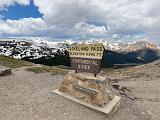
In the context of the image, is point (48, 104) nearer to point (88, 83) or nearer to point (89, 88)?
point (89, 88)

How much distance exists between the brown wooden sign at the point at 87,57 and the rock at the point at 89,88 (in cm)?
69

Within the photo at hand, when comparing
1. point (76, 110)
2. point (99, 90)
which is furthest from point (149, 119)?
point (76, 110)

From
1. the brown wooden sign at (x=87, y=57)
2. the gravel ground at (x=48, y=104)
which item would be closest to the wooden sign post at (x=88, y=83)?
the brown wooden sign at (x=87, y=57)

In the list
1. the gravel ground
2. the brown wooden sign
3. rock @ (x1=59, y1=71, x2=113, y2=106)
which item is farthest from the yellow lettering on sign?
the gravel ground

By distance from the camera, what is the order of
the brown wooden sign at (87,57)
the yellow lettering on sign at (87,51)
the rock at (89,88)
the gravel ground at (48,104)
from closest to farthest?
the gravel ground at (48,104), the rock at (89,88), the yellow lettering on sign at (87,51), the brown wooden sign at (87,57)

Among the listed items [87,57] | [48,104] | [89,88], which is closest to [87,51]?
[87,57]

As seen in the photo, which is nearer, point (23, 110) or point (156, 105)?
point (23, 110)

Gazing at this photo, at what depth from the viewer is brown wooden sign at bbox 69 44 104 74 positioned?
77.9ft

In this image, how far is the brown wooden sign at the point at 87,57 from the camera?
935 inches

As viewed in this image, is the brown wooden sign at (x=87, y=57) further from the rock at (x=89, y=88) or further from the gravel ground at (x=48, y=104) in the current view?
the gravel ground at (x=48, y=104)

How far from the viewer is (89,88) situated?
23266 mm

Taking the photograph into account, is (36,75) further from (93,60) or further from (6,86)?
(93,60)

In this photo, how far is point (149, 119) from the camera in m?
23.7

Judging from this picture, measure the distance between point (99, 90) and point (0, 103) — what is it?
8.39 m
